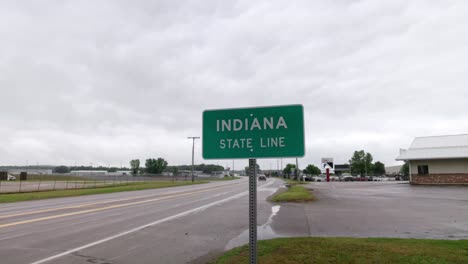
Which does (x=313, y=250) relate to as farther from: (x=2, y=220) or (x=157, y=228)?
(x=2, y=220)

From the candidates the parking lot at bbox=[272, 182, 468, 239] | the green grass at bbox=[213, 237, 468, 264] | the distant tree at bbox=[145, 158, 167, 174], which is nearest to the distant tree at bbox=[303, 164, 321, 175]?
the distant tree at bbox=[145, 158, 167, 174]

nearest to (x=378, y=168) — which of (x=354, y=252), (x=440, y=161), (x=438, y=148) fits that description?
(x=438, y=148)

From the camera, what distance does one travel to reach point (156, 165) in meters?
153

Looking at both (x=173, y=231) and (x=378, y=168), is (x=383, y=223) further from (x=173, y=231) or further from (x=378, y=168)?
(x=378, y=168)

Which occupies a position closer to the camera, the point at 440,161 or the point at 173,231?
the point at 173,231

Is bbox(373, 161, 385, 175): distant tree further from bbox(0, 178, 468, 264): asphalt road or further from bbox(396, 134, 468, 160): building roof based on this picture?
bbox(0, 178, 468, 264): asphalt road

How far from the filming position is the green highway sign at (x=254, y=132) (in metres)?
3.85

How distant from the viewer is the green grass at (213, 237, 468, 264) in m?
6.46

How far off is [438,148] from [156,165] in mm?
127721

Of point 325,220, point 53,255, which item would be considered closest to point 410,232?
point 325,220

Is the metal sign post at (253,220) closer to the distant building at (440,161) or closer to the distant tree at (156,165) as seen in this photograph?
the distant building at (440,161)

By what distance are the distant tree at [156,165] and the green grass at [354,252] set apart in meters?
149

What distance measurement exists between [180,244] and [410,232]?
20.8 feet

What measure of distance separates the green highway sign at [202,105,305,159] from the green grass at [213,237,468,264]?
10.7ft
